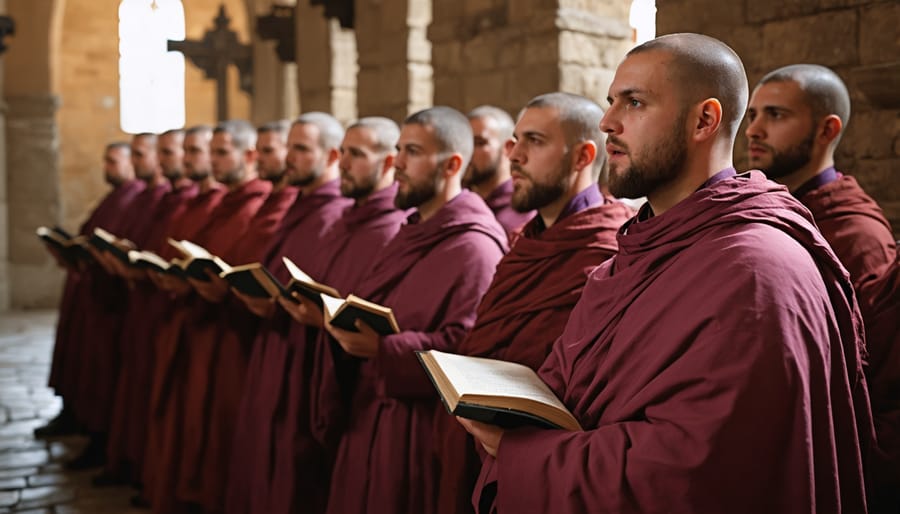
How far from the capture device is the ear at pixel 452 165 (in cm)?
382

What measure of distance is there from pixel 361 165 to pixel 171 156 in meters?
3.04

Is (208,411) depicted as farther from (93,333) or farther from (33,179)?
(33,179)

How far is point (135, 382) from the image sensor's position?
6.00 meters

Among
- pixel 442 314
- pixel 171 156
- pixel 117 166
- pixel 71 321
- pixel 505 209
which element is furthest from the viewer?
pixel 117 166

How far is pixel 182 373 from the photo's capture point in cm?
534

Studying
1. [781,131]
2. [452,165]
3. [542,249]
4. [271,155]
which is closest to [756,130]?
[781,131]

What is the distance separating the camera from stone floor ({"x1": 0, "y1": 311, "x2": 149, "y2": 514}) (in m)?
5.48

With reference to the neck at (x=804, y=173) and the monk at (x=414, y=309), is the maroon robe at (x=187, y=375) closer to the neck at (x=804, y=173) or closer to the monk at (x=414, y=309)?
the monk at (x=414, y=309)

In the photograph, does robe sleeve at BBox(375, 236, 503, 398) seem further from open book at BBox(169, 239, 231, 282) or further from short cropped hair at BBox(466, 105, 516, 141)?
short cropped hair at BBox(466, 105, 516, 141)

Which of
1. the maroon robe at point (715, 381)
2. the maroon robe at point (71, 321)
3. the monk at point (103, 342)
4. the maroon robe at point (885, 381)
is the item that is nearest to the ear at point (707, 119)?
the maroon robe at point (715, 381)

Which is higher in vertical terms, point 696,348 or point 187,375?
point 696,348

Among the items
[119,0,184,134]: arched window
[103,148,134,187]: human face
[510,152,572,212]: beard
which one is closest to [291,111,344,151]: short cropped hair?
[510,152,572,212]: beard

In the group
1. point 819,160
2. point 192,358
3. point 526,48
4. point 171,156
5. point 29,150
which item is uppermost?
point 526,48

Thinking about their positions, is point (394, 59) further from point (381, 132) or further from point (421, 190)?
point (421, 190)
